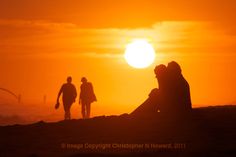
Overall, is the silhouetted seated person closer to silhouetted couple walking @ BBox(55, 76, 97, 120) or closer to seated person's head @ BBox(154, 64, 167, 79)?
seated person's head @ BBox(154, 64, 167, 79)

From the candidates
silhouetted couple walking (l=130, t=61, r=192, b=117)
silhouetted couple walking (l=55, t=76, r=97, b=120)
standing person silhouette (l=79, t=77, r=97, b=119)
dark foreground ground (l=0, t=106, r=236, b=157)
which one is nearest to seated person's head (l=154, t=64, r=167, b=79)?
silhouetted couple walking (l=130, t=61, r=192, b=117)

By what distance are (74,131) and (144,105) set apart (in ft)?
7.52

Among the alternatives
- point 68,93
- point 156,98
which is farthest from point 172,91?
point 68,93

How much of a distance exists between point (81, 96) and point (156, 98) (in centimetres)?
1050

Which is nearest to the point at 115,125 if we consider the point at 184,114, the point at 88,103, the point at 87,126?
the point at 87,126

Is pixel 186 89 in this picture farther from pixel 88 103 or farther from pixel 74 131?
pixel 88 103

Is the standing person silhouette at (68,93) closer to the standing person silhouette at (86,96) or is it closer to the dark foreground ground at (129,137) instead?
the standing person silhouette at (86,96)

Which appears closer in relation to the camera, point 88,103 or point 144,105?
point 144,105

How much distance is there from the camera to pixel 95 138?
66.0 feet

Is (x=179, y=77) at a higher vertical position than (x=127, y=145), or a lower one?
higher

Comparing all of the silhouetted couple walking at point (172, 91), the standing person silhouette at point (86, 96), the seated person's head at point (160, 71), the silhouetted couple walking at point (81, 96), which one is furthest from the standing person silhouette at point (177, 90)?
the standing person silhouette at point (86, 96)

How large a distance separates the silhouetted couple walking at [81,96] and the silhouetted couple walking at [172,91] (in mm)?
9374

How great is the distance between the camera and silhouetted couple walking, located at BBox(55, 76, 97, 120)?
29359 millimetres

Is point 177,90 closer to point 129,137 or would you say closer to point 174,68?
point 174,68
